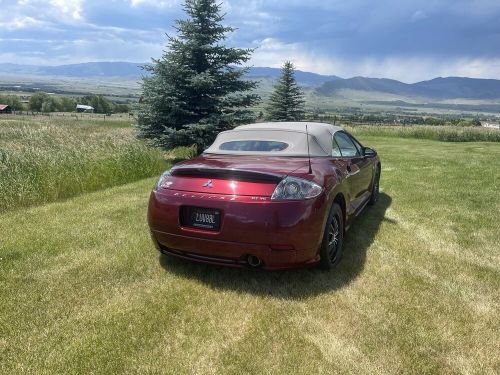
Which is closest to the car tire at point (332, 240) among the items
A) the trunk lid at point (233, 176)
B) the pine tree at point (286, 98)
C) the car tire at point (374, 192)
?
the trunk lid at point (233, 176)

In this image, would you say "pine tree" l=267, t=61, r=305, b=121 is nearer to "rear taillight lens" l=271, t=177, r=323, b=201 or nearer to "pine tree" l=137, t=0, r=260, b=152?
"pine tree" l=137, t=0, r=260, b=152

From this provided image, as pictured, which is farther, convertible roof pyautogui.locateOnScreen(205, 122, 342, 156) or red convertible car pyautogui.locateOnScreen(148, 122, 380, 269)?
convertible roof pyautogui.locateOnScreen(205, 122, 342, 156)

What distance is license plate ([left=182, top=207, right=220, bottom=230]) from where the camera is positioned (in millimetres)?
3428

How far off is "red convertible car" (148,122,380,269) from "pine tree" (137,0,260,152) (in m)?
7.74

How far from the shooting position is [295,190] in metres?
3.41

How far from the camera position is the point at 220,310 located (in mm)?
3256

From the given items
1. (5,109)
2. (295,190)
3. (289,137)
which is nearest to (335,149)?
(289,137)

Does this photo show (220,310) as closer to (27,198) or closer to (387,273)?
(387,273)

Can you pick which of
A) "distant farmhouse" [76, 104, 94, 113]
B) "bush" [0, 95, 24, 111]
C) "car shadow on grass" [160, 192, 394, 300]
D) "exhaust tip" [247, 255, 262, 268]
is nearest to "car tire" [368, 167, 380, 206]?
"car shadow on grass" [160, 192, 394, 300]

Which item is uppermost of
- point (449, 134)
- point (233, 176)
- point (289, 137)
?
point (289, 137)

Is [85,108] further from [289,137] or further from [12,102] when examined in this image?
[289,137]

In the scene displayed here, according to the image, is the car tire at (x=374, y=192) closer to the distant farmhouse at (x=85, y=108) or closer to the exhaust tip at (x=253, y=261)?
the exhaust tip at (x=253, y=261)

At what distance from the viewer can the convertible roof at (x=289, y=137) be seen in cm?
448

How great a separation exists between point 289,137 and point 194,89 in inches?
311
